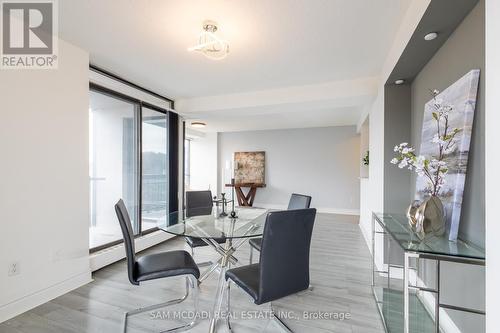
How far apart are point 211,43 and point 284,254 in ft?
5.74

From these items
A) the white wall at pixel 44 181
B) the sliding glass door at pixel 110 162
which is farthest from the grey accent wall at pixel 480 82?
the sliding glass door at pixel 110 162

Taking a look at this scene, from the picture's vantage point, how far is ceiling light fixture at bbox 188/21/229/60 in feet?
6.54

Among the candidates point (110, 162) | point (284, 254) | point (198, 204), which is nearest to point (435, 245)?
point (284, 254)

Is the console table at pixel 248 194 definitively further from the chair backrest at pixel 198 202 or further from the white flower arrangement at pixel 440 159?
the white flower arrangement at pixel 440 159

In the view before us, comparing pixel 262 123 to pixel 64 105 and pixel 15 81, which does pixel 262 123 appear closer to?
pixel 64 105

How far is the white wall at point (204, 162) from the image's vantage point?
7.62 m

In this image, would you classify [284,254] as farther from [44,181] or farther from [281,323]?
[44,181]

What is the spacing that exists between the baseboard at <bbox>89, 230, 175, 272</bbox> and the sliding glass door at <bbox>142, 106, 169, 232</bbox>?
0.18 m

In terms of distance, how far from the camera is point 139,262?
6.33 feet

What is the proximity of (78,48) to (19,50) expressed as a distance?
514mm

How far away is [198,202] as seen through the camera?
10.7 ft

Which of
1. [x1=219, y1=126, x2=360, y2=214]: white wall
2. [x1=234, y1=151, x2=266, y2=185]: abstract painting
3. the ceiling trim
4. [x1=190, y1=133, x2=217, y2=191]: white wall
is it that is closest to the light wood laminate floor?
the ceiling trim

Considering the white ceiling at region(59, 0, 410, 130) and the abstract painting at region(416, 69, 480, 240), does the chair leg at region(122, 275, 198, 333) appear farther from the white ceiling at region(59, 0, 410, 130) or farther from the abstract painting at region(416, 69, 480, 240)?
the white ceiling at region(59, 0, 410, 130)
